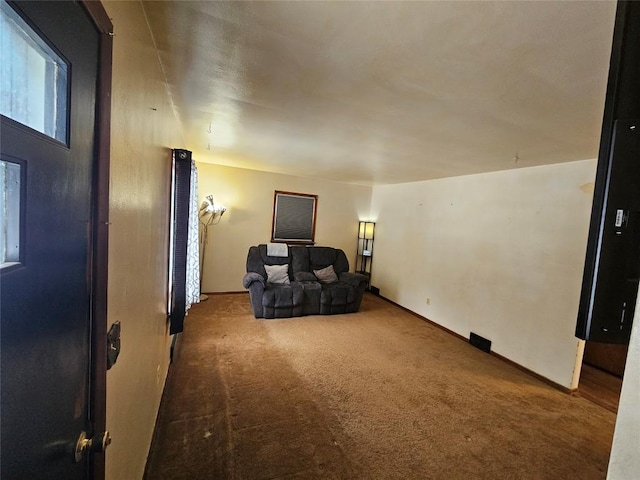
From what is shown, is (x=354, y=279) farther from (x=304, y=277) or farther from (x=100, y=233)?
(x=100, y=233)

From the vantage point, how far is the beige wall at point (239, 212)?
529cm

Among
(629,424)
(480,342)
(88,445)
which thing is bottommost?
(480,342)

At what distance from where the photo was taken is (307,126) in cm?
253

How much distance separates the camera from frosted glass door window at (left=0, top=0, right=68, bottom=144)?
16.8 inches

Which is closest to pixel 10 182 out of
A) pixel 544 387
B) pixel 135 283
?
pixel 135 283

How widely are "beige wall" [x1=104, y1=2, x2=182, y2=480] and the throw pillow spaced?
345 cm

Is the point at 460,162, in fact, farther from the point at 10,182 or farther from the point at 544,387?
the point at 10,182

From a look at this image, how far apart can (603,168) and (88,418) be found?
129 cm

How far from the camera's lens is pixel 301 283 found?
15.7 feet

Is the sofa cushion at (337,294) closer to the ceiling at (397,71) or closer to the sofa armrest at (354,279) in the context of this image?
the sofa armrest at (354,279)

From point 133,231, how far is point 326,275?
4147 millimetres

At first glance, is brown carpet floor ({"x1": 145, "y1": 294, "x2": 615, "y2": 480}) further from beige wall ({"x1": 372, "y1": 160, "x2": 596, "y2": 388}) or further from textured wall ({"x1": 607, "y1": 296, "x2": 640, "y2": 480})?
textured wall ({"x1": 607, "y1": 296, "x2": 640, "y2": 480})

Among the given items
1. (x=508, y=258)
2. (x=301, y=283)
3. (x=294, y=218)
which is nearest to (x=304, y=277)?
(x=301, y=283)

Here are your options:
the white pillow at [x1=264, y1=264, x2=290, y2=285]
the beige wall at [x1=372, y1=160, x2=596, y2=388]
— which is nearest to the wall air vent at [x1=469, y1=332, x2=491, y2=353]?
the beige wall at [x1=372, y1=160, x2=596, y2=388]
